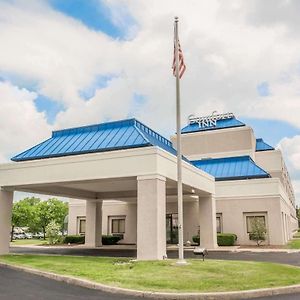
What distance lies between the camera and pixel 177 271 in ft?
48.2

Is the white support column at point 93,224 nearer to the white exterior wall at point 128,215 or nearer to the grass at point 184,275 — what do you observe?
the white exterior wall at point 128,215

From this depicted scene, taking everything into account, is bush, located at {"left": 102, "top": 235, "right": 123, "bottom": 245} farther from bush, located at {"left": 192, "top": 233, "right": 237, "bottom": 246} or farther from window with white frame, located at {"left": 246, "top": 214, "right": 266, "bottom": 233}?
window with white frame, located at {"left": 246, "top": 214, "right": 266, "bottom": 233}

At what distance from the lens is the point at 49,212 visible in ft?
225

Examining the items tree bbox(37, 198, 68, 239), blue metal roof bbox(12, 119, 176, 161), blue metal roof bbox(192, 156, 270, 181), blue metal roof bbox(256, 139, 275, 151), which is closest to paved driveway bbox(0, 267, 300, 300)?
blue metal roof bbox(12, 119, 176, 161)

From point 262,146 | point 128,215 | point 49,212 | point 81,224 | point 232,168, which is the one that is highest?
point 262,146

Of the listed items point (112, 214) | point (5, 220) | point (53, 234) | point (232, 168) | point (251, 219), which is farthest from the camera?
point (112, 214)

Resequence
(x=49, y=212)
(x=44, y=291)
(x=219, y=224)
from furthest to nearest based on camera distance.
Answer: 1. (x=49, y=212)
2. (x=219, y=224)
3. (x=44, y=291)

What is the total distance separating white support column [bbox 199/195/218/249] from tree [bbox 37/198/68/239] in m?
40.7

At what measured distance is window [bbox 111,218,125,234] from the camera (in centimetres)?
4199

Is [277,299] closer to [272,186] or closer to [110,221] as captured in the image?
[272,186]

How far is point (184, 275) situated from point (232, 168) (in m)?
28.1

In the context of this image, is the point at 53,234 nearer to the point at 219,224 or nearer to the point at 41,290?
the point at 219,224

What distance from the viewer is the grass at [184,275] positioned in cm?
1213

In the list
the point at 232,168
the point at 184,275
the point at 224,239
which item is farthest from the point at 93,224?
the point at 184,275
